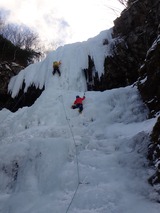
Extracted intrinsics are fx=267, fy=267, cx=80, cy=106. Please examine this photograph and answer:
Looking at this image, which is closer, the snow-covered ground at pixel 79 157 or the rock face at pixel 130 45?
the snow-covered ground at pixel 79 157

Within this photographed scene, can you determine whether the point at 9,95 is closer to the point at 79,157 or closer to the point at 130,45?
the point at 130,45

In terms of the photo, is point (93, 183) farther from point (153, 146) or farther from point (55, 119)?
point (55, 119)

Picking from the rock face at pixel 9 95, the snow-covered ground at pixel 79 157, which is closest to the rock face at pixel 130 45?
the snow-covered ground at pixel 79 157

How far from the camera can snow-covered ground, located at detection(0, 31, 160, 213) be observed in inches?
164

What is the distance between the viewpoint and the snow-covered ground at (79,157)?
13.6ft

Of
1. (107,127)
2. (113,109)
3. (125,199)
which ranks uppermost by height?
(113,109)

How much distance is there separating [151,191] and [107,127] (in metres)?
2.94

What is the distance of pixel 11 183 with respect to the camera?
17.6 feet

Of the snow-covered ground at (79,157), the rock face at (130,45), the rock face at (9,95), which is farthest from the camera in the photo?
the rock face at (9,95)

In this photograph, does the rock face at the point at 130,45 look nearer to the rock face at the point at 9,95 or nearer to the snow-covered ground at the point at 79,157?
the snow-covered ground at the point at 79,157

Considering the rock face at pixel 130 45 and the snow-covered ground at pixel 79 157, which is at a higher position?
the rock face at pixel 130 45

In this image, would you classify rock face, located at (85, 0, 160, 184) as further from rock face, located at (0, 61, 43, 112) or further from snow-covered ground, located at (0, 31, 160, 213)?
rock face, located at (0, 61, 43, 112)

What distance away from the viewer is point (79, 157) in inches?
218

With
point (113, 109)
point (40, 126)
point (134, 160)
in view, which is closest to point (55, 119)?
point (40, 126)
